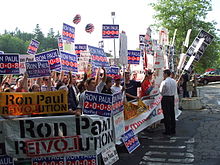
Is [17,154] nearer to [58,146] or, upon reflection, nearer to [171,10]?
[58,146]

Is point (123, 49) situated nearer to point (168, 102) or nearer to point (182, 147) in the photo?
point (168, 102)

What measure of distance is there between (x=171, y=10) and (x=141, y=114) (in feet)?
83.6

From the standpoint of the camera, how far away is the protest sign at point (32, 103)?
4.44 m

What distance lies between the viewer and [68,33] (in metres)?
9.85

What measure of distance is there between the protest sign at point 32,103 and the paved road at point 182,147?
7.21ft

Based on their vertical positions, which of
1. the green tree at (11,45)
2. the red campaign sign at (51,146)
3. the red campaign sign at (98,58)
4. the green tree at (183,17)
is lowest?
the red campaign sign at (51,146)

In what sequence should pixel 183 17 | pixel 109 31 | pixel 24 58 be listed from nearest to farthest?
pixel 24 58, pixel 109 31, pixel 183 17

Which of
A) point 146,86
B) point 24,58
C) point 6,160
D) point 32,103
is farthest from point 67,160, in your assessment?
point 24,58

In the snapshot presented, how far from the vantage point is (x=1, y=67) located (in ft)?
22.5

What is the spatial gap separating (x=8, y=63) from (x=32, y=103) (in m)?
2.77

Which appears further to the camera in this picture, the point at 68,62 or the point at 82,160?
the point at 68,62

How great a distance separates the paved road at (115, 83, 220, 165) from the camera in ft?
19.8

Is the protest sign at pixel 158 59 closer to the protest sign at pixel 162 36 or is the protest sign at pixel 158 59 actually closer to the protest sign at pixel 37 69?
the protest sign at pixel 162 36

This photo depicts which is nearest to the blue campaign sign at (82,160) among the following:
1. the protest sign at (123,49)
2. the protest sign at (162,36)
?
the protest sign at (123,49)
